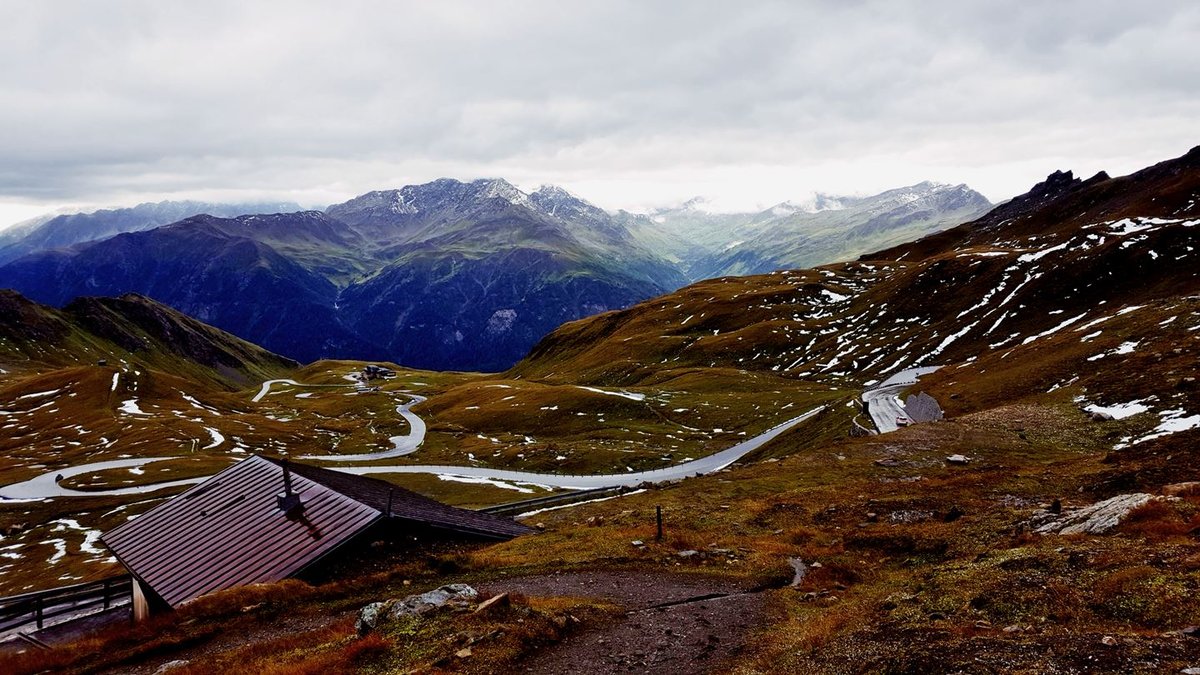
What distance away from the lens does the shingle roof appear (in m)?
30.4

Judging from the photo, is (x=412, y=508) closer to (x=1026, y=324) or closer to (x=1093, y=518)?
(x=1093, y=518)

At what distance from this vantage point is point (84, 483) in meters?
105

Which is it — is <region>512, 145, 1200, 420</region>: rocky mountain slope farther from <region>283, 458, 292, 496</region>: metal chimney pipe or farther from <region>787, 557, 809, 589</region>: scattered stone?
<region>283, 458, 292, 496</region>: metal chimney pipe

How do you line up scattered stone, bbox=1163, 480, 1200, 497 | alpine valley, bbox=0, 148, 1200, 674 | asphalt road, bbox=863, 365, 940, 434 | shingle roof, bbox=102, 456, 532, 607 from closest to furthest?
alpine valley, bbox=0, 148, 1200, 674, scattered stone, bbox=1163, 480, 1200, 497, shingle roof, bbox=102, 456, 532, 607, asphalt road, bbox=863, 365, 940, 434

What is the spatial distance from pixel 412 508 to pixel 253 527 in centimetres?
844

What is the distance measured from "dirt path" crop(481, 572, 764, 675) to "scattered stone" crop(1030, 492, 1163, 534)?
41.6ft

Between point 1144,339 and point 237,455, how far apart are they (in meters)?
150

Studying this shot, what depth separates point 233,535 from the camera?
33875mm

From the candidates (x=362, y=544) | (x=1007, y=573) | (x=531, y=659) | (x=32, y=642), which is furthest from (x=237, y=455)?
(x=1007, y=573)

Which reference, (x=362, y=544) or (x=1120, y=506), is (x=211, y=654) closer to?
(x=362, y=544)

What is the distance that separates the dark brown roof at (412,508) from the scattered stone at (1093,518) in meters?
28.7

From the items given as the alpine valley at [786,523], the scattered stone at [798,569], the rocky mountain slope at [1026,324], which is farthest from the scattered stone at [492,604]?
the rocky mountain slope at [1026,324]

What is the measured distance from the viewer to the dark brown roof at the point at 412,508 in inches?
1359

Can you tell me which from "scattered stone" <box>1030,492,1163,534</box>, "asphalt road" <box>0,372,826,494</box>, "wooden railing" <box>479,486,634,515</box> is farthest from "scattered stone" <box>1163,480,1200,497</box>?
"asphalt road" <box>0,372,826,494</box>
